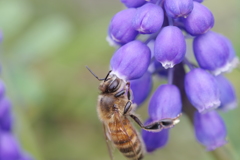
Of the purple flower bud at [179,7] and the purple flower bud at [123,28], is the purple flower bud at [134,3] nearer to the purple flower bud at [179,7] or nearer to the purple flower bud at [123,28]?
the purple flower bud at [123,28]

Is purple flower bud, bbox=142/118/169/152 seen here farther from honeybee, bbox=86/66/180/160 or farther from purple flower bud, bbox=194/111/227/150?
purple flower bud, bbox=194/111/227/150

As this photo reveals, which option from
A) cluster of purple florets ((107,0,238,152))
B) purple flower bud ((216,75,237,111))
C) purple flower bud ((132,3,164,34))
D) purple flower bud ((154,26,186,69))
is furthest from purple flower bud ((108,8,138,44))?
purple flower bud ((216,75,237,111))

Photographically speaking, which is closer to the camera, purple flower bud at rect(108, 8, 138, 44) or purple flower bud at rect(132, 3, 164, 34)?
purple flower bud at rect(132, 3, 164, 34)

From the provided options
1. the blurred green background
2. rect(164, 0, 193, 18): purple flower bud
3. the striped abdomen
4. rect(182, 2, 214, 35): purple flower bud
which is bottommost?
the blurred green background

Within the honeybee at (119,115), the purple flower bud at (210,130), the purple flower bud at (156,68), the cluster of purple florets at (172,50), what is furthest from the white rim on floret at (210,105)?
the purple flower bud at (156,68)

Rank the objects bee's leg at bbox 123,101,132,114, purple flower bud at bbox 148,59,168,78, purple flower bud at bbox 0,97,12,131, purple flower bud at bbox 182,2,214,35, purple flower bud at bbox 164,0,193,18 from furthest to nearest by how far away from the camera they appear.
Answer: purple flower bud at bbox 0,97,12,131 < purple flower bud at bbox 148,59,168,78 < bee's leg at bbox 123,101,132,114 < purple flower bud at bbox 182,2,214,35 < purple flower bud at bbox 164,0,193,18

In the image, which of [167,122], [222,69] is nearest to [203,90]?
[222,69]

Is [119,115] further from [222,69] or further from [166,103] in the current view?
[222,69]
